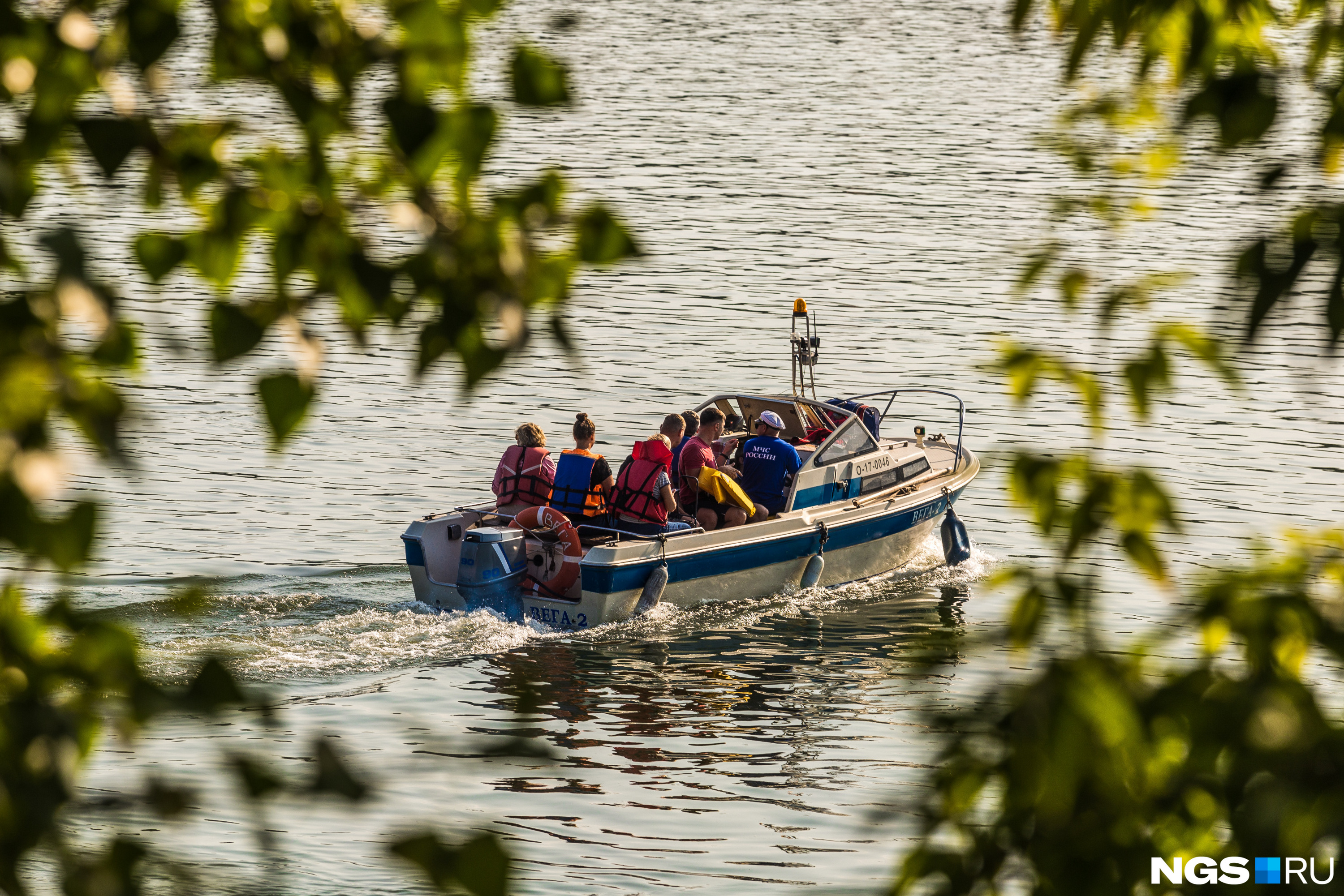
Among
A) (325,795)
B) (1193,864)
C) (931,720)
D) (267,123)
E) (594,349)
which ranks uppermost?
(267,123)

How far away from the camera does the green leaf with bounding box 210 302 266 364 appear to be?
223 cm

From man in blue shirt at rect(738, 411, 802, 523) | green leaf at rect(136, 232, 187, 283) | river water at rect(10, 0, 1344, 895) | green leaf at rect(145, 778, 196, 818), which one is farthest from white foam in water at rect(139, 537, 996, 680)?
green leaf at rect(145, 778, 196, 818)

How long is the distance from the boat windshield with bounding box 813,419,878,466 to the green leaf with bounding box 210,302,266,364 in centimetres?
1337

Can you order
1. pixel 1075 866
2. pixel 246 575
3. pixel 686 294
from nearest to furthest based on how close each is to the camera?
pixel 1075 866
pixel 246 575
pixel 686 294

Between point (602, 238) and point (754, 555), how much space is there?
496 inches

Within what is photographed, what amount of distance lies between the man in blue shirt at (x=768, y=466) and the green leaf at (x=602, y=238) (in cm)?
1292

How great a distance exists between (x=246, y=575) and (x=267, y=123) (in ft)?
45.6

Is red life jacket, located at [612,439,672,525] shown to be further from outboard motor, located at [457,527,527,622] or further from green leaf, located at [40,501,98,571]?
green leaf, located at [40,501,98,571]

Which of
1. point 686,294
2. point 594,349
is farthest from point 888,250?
point 594,349

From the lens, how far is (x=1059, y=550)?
256cm

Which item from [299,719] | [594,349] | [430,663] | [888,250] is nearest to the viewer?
[299,719]

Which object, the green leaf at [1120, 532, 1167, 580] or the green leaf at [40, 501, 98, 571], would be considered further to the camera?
the green leaf at [1120, 532, 1167, 580]

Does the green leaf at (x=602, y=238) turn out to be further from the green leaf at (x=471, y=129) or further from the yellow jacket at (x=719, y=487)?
the yellow jacket at (x=719, y=487)

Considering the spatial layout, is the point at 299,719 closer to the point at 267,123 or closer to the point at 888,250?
the point at 267,123
